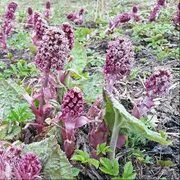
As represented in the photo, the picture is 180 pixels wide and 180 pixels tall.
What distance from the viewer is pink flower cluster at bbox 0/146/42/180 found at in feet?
4.47

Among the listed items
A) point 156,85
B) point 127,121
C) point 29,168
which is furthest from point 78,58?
point 29,168

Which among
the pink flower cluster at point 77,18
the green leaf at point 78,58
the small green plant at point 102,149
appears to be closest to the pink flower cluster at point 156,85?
the small green plant at point 102,149

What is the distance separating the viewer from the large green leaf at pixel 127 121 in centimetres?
149

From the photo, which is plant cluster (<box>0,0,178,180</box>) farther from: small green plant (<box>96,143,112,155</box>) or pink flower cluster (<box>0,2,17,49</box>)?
pink flower cluster (<box>0,2,17,49</box>)

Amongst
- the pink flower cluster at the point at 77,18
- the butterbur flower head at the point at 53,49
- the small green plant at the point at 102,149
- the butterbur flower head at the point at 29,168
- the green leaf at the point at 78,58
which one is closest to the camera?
the butterbur flower head at the point at 29,168

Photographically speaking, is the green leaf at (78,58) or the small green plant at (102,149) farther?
the green leaf at (78,58)

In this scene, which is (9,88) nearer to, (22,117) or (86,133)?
(22,117)

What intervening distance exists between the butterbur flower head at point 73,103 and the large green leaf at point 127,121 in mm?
113

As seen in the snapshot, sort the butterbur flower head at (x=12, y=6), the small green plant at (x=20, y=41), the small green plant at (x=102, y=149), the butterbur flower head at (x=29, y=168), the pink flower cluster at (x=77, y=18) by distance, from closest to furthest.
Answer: the butterbur flower head at (x=29, y=168)
the small green plant at (x=102, y=149)
the butterbur flower head at (x=12, y=6)
the small green plant at (x=20, y=41)
the pink flower cluster at (x=77, y=18)

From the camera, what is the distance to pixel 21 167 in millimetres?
1373

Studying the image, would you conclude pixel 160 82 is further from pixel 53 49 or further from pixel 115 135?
pixel 53 49

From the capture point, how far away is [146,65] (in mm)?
2875

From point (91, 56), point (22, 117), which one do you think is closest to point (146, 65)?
point (91, 56)

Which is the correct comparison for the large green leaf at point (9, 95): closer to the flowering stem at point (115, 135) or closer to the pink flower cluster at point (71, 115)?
the pink flower cluster at point (71, 115)
